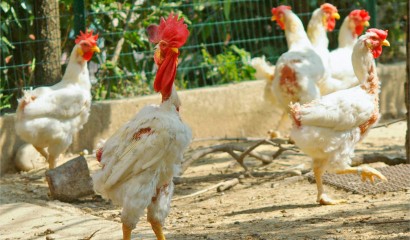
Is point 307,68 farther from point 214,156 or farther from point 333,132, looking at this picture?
point 333,132

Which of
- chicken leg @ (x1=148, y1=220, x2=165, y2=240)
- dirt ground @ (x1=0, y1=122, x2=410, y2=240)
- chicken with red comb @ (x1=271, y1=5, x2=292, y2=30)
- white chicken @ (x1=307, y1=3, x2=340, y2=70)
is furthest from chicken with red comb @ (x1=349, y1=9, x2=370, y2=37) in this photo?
chicken leg @ (x1=148, y1=220, x2=165, y2=240)

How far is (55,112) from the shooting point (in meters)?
8.36

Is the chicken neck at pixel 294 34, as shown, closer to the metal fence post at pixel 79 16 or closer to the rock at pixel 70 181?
the metal fence post at pixel 79 16

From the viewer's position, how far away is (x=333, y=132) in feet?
22.1

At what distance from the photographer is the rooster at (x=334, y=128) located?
669cm

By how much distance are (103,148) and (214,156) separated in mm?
3996

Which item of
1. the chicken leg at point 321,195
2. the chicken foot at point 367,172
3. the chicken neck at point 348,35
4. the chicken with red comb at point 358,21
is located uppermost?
the chicken with red comb at point 358,21

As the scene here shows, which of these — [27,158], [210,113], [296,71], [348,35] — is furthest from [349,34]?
[27,158]

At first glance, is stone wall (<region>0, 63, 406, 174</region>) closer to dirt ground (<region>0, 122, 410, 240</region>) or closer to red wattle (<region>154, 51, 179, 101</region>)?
dirt ground (<region>0, 122, 410, 240</region>)

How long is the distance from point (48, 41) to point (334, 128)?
4131 mm

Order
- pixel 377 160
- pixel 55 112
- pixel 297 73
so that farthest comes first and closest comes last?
pixel 297 73 < pixel 55 112 < pixel 377 160

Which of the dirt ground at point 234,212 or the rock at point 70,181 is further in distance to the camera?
the rock at point 70,181

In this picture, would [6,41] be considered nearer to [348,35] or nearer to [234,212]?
[234,212]

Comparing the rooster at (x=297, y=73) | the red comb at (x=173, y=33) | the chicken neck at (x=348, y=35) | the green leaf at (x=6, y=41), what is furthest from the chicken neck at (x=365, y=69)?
the green leaf at (x=6, y=41)
